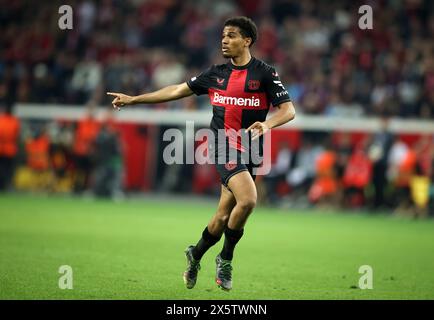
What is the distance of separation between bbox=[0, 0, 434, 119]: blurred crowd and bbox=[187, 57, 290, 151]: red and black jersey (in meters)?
14.3

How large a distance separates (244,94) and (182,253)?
3771 mm

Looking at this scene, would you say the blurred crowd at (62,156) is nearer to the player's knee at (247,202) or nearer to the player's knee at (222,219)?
the player's knee at (222,219)

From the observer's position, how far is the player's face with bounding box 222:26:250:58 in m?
8.72

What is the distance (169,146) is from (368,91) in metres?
5.55

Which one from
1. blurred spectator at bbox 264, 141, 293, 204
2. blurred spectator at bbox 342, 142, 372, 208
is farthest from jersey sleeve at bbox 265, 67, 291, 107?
blurred spectator at bbox 264, 141, 293, 204

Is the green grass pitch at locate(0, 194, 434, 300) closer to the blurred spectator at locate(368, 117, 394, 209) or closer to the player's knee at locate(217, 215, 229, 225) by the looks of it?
the player's knee at locate(217, 215, 229, 225)

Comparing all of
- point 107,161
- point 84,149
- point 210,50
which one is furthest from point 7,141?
point 210,50

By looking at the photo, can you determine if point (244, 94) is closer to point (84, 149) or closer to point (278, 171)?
point (278, 171)

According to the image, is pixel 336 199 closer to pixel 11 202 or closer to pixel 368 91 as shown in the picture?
pixel 368 91

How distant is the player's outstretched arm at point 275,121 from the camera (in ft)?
26.7

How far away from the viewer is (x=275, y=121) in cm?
845

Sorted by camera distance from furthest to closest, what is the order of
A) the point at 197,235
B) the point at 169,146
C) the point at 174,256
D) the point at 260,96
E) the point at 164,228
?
the point at 169,146 → the point at 164,228 → the point at 197,235 → the point at 174,256 → the point at 260,96
